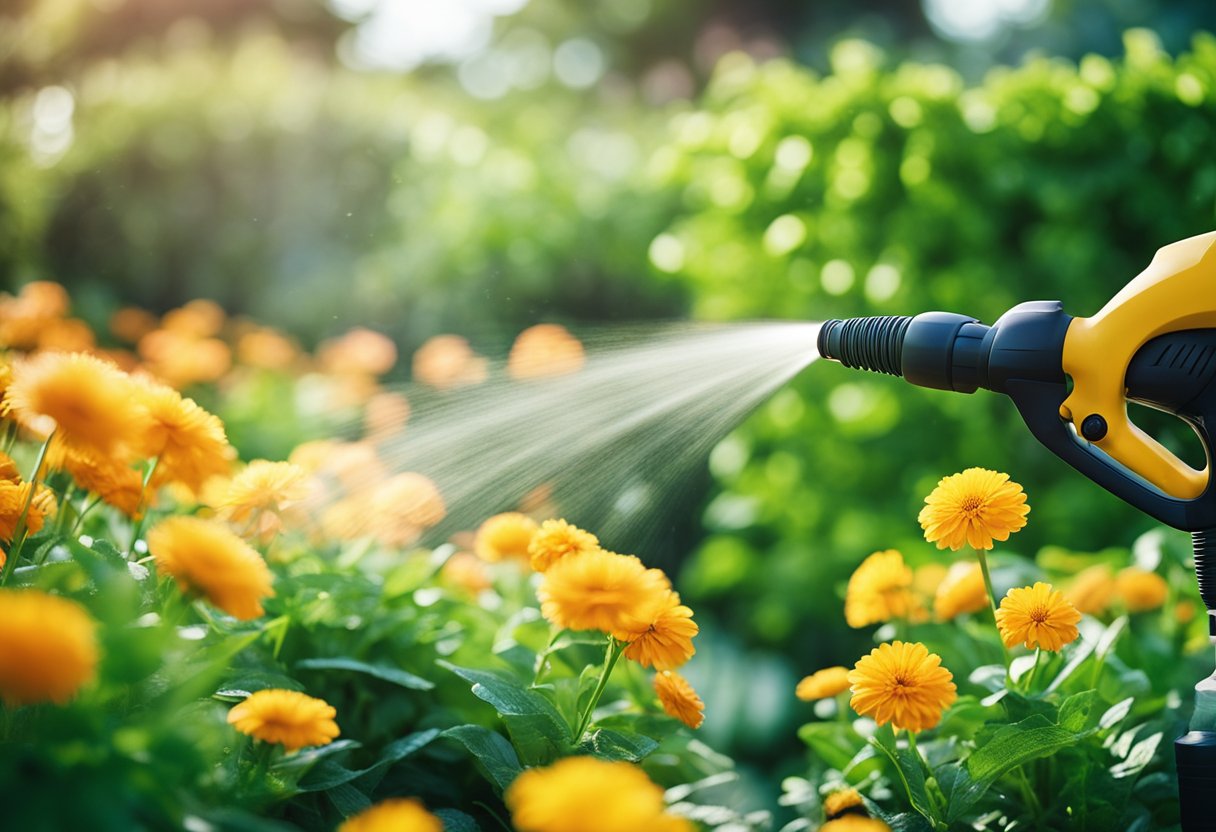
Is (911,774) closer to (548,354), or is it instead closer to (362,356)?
(548,354)

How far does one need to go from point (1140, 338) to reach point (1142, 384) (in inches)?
1.9

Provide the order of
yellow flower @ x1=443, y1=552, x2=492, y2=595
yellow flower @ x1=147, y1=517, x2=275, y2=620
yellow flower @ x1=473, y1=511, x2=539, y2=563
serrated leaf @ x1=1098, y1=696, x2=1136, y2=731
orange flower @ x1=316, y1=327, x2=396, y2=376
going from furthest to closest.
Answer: orange flower @ x1=316, y1=327, x2=396, y2=376
yellow flower @ x1=443, y1=552, x2=492, y2=595
yellow flower @ x1=473, y1=511, x2=539, y2=563
serrated leaf @ x1=1098, y1=696, x2=1136, y2=731
yellow flower @ x1=147, y1=517, x2=275, y2=620

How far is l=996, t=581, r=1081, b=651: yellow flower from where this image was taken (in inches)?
41.6

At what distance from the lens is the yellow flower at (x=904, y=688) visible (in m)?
1.01

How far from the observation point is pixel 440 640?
4.59 ft

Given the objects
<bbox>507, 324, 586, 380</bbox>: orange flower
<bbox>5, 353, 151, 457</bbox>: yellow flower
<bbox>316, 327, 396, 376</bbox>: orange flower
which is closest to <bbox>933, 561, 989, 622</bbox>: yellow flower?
<bbox>5, 353, 151, 457</bbox>: yellow flower

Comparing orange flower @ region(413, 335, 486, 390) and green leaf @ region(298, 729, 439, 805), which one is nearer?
green leaf @ region(298, 729, 439, 805)

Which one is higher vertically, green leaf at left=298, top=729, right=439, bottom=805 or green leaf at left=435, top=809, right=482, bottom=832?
green leaf at left=298, top=729, right=439, bottom=805

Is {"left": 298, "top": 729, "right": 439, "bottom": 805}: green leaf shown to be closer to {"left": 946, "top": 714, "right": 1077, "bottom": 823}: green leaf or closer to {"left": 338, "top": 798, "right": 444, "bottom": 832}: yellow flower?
{"left": 338, "top": 798, "right": 444, "bottom": 832}: yellow flower

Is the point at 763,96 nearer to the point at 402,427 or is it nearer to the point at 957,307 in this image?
the point at 957,307

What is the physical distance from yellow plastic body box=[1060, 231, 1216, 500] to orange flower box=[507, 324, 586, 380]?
1.55 m

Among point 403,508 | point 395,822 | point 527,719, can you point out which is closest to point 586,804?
point 395,822

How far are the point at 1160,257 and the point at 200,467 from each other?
1077mm

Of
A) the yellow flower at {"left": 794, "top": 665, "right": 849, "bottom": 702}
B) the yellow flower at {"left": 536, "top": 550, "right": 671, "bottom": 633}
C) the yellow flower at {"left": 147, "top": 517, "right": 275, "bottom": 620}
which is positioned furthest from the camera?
the yellow flower at {"left": 794, "top": 665, "right": 849, "bottom": 702}
